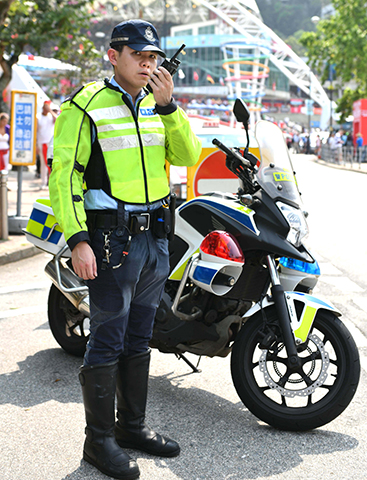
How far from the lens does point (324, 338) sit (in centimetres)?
343

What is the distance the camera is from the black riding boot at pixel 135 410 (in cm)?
313

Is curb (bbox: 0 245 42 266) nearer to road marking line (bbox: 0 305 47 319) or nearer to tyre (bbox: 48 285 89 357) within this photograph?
road marking line (bbox: 0 305 47 319)

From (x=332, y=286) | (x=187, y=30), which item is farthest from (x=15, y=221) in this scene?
(x=187, y=30)

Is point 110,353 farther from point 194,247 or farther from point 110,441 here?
point 194,247

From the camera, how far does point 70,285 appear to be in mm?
4277

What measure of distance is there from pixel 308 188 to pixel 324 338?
15.7 m

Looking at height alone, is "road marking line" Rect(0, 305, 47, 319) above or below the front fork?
below

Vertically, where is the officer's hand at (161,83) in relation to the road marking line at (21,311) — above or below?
above

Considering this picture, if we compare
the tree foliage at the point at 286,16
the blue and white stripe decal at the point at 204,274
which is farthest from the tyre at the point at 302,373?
the tree foliage at the point at 286,16

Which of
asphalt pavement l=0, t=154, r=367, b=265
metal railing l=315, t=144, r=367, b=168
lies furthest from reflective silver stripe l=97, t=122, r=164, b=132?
metal railing l=315, t=144, r=367, b=168

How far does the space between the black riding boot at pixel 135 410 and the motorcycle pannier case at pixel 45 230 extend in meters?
1.48

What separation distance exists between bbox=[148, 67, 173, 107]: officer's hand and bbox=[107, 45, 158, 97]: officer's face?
0.06m

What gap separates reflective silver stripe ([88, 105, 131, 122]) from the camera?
9.23ft

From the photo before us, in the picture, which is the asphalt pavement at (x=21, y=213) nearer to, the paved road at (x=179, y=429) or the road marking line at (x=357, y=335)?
the paved road at (x=179, y=429)
